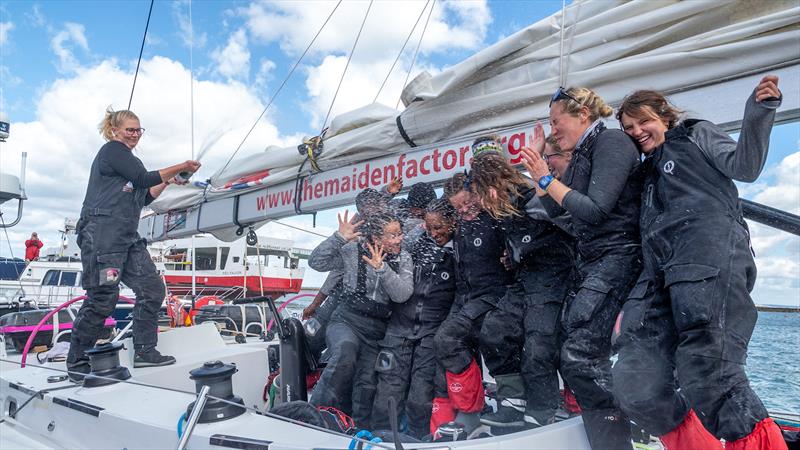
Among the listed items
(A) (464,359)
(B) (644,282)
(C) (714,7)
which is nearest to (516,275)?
(A) (464,359)

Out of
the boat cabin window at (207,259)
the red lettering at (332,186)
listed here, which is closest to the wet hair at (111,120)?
the red lettering at (332,186)

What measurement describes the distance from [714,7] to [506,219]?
126cm

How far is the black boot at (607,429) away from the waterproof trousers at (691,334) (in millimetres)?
106

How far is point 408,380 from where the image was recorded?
2.57 m

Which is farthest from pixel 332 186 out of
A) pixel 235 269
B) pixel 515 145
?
pixel 235 269

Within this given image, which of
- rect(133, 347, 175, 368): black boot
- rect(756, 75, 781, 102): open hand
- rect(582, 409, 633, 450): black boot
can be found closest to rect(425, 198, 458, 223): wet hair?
rect(582, 409, 633, 450): black boot

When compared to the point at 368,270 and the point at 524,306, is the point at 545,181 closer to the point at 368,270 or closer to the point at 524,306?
the point at 524,306

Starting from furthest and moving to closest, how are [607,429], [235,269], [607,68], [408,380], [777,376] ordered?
[235,269] < [777,376] < [408,380] < [607,68] < [607,429]

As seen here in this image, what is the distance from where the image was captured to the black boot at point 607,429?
5.40 ft

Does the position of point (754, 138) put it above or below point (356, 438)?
above

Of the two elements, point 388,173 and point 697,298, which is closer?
point 697,298

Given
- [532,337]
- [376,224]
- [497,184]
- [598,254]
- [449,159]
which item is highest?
[449,159]

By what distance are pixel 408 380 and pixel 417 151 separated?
4.38 feet

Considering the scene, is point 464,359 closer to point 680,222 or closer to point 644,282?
point 644,282
